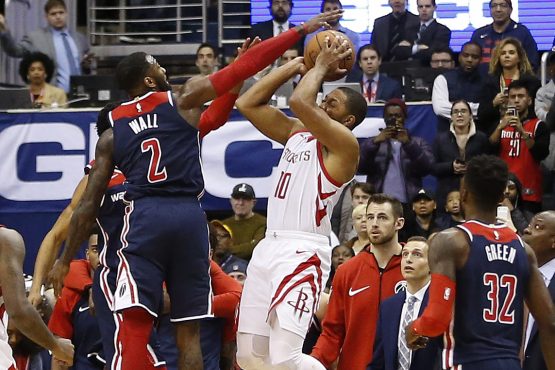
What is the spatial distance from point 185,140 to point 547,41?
9.49 metres

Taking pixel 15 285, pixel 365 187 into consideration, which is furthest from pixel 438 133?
pixel 15 285

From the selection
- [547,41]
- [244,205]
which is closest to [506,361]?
[244,205]

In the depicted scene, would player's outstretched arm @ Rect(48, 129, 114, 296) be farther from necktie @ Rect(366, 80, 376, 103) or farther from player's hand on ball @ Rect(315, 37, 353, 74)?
necktie @ Rect(366, 80, 376, 103)

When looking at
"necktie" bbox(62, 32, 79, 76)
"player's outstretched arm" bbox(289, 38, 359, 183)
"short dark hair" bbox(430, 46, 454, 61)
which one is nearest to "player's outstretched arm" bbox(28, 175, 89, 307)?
"player's outstretched arm" bbox(289, 38, 359, 183)

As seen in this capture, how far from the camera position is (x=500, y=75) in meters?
14.1

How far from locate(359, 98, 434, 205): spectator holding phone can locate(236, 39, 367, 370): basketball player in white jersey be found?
195 inches

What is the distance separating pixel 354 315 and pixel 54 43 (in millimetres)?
7335

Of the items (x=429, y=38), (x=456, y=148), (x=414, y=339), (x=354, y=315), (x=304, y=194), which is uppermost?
(x=429, y=38)

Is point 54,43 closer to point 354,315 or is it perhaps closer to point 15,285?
point 354,315

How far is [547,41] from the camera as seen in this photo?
1652cm

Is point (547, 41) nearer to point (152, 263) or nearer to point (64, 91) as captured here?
point (64, 91)

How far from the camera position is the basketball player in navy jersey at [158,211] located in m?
7.90

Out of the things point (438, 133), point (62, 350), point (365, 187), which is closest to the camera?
point (62, 350)

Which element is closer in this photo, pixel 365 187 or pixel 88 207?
pixel 88 207
